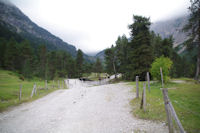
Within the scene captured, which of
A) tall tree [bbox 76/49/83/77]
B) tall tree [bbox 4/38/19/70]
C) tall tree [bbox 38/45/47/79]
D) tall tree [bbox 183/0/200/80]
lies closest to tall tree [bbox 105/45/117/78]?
tall tree [bbox 183/0/200/80]

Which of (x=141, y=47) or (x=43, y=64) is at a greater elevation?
(x=43, y=64)

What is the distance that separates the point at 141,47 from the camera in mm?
25234

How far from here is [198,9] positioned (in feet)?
56.2

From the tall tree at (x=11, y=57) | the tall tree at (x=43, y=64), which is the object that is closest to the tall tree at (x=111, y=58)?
the tall tree at (x=43, y=64)

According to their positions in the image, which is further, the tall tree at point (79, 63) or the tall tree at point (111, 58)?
the tall tree at point (79, 63)

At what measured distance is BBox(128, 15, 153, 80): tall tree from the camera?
25078mm

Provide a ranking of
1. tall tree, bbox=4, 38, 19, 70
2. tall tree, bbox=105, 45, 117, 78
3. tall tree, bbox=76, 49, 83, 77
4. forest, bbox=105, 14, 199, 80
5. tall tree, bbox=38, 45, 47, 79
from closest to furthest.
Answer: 1. forest, bbox=105, 14, 199, 80
2. tall tree, bbox=105, 45, 117, 78
3. tall tree, bbox=4, 38, 19, 70
4. tall tree, bbox=38, 45, 47, 79
5. tall tree, bbox=76, 49, 83, 77

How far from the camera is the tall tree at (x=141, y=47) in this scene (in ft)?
82.3

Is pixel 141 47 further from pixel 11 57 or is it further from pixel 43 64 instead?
pixel 11 57

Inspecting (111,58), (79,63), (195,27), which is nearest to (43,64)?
(79,63)

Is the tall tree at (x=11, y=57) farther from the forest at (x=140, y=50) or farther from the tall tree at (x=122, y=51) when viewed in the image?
the tall tree at (x=122, y=51)

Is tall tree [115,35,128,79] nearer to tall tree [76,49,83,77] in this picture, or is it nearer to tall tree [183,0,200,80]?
tall tree [183,0,200,80]

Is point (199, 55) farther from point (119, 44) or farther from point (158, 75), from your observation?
point (119, 44)

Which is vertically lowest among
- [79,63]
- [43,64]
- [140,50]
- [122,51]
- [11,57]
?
[140,50]
